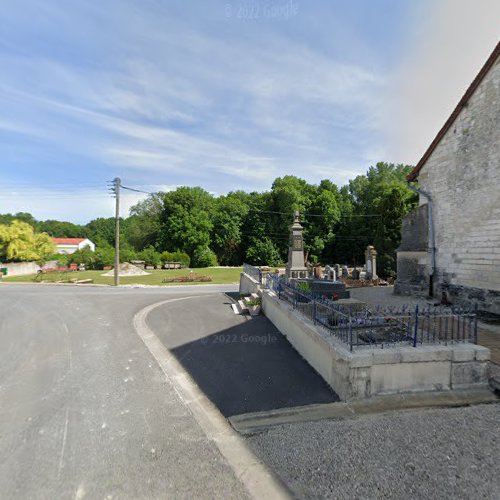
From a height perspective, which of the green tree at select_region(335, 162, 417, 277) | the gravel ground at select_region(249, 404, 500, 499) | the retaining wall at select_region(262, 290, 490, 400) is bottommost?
the gravel ground at select_region(249, 404, 500, 499)

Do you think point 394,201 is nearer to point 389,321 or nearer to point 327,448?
point 389,321

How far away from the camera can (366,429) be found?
4.41 metres

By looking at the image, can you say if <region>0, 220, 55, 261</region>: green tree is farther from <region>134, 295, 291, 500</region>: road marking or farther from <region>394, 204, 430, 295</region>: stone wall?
<region>394, 204, 430, 295</region>: stone wall

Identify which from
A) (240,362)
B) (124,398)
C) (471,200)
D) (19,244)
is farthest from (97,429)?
(19,244)

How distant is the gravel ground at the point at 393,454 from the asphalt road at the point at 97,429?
2.63 ft

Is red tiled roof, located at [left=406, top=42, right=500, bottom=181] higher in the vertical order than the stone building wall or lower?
higher

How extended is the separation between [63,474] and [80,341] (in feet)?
20.3

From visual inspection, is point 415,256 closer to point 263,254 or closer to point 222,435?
point 222,435

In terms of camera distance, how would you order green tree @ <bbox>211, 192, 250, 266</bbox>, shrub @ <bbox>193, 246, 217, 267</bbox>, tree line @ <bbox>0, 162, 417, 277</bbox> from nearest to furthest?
shrub @ <bbox>193, 246, 217, 267</bbox> → tree line @ <bbox>0, 162, 417, 277</bbox> → green tree @ <bbox>211, 192, 250, 266</bbox>

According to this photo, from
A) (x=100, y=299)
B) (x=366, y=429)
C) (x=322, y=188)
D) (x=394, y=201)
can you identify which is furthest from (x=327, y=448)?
(x=322, y=188)

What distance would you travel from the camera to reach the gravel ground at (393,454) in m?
3.35

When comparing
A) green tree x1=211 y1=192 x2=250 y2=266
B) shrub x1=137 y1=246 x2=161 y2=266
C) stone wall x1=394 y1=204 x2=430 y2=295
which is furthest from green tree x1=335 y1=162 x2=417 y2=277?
shrub x1=137 y1=246 x2=161 y2=266

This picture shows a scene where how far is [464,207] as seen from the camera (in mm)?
10547

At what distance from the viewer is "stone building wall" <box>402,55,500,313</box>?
948cm
